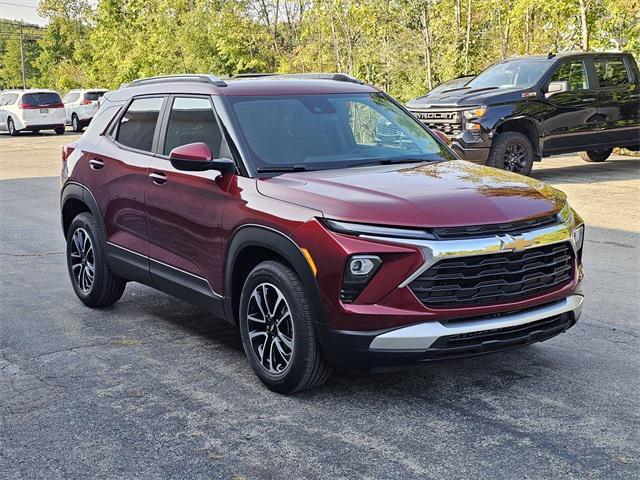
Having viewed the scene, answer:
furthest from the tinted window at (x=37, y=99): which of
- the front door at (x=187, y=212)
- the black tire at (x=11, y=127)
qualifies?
the front door at (x=187, y=212)

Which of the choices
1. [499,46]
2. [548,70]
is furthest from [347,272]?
[499,46]

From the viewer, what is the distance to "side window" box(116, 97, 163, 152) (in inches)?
244

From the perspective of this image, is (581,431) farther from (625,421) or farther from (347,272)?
(347,272)

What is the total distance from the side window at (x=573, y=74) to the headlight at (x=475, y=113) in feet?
5.77

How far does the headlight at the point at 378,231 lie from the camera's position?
4.30 m

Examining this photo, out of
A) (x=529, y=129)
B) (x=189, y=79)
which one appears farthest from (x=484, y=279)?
(x=529, y=129)

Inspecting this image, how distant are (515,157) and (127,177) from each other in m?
8.99

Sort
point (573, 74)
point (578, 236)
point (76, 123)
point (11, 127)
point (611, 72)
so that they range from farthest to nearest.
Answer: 1. point (76, 123)
2. point (11, 127)
3. point (611, 72)
4. point (573, 74)
5. point (578, 236)

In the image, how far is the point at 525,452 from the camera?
157 inches

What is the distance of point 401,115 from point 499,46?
18241mm

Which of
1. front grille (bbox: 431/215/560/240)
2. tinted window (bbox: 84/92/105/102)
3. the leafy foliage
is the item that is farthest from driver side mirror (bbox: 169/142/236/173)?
tinted window (bbox: 84/92/105/102)

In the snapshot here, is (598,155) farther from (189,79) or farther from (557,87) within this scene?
(189,79)

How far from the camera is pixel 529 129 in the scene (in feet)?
46.6

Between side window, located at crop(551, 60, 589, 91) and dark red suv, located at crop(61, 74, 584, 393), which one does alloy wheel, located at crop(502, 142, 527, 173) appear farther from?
dark red suv, located at crop(61, 74, 584, 393)
